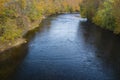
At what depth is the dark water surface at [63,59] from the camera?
36.5 m

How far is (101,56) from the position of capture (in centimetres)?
4681

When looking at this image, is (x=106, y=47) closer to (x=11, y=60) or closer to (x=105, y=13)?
(x=11, y=60)

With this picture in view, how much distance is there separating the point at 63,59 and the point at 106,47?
14781 mm

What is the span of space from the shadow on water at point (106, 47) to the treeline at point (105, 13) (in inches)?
97.3

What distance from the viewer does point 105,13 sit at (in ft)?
254

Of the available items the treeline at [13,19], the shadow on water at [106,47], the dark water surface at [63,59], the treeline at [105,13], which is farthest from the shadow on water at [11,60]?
the treeline at [105,13]

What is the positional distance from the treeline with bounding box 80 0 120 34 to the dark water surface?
8.93m

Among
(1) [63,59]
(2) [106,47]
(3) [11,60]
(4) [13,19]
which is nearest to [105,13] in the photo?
(2) [106,47]

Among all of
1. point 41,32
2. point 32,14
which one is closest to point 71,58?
point 41,32

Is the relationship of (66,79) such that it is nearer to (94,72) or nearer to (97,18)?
(94,72)

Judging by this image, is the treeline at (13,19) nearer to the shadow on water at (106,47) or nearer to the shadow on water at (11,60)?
the shadow on water at (11,60)

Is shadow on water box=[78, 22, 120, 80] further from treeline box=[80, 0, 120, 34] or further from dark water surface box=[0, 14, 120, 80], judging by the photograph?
treeline box=[80, 0, 120, 34]

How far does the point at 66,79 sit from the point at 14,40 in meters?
24.4

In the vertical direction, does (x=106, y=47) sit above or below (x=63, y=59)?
below
